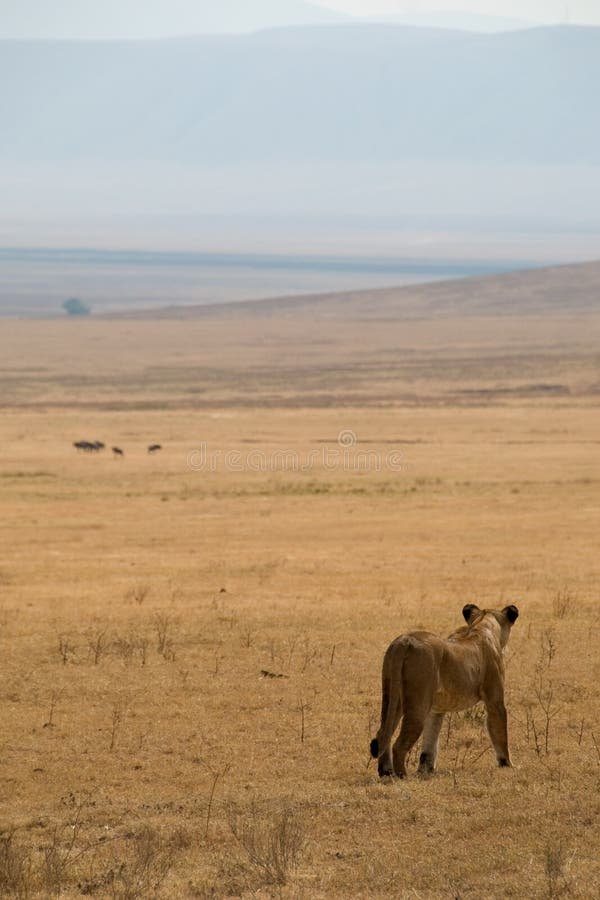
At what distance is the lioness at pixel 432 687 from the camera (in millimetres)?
9273

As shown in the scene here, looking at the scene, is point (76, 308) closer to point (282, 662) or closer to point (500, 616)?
point (282, 662)

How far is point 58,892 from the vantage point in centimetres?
768

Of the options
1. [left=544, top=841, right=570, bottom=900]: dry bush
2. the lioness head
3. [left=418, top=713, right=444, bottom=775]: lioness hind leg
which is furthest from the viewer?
the lioness head

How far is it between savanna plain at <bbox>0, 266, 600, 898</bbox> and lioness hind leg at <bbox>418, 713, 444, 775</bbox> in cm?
29

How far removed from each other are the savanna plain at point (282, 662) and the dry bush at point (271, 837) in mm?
23

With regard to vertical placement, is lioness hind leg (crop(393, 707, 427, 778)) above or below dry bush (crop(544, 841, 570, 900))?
above

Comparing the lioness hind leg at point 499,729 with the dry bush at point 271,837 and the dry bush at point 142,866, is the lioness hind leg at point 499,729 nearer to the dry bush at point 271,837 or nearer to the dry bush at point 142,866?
the dry bush at point 271,837

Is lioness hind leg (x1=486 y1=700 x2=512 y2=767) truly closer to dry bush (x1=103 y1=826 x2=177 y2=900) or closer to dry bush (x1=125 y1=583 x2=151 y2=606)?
dry bush (x1=103 y1=826 x2=177 y2=900)

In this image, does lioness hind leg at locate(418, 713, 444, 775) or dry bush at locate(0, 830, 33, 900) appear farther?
lioness hind leg at locate(418, 713, 444, 775)

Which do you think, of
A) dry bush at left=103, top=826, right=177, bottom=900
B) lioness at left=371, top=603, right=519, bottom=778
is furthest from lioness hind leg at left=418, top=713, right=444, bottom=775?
dry bush at left=103, top=826, right=177, bottom=900

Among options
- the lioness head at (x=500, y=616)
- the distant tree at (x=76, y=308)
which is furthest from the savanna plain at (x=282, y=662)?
the distant tree at (x=76, y=308)

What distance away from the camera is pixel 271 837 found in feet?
27.4

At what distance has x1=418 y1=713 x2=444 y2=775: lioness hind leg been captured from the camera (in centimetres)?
977

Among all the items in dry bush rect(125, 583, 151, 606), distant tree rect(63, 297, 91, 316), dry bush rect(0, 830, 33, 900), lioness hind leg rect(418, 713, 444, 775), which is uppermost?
distant tree rect(63, 297, 91, 316)
